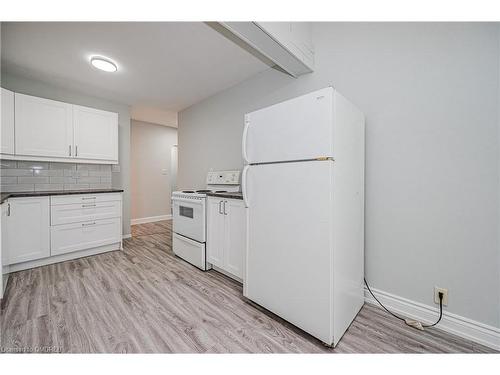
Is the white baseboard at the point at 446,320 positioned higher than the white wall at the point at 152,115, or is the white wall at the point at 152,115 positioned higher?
the white wall at the point at 152,115

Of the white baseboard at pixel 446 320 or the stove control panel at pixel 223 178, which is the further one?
the stove control panel at pixel 223 178

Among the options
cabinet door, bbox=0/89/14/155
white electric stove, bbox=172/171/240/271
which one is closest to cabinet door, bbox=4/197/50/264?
cabinet door, bbox=0/89/14/155

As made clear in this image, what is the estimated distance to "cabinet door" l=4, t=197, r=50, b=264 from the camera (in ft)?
7.97

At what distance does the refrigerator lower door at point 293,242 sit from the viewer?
1373mm

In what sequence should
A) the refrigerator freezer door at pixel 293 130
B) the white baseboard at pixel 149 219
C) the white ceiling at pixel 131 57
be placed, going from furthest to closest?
the white baseboard at pixel 149 219
the white ceiling at pixel 131 57
the refrigerator freezer door at pixel 293 130

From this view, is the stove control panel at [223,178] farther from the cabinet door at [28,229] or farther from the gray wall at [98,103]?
the cabinet door at [28,229]

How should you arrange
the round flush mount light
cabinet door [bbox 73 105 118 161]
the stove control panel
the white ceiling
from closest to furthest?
the white ceiling
the round flush mount light
the stove control panel
cabinet door [bbox 73 105 118 161]

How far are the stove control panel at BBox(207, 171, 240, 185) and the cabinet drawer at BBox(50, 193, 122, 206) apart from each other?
139 cm

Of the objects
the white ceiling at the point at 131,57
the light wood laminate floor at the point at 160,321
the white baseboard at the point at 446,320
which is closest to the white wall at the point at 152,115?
the white ceiling at the point at 131,57

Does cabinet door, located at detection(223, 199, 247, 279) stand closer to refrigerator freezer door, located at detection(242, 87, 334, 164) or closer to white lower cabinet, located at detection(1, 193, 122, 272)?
refrigerator freezer door, located at detection(242, 87, 334, 164)

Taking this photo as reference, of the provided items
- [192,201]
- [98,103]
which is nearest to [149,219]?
[98,103]

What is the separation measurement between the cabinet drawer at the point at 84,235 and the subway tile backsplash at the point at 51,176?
0.82 metres
